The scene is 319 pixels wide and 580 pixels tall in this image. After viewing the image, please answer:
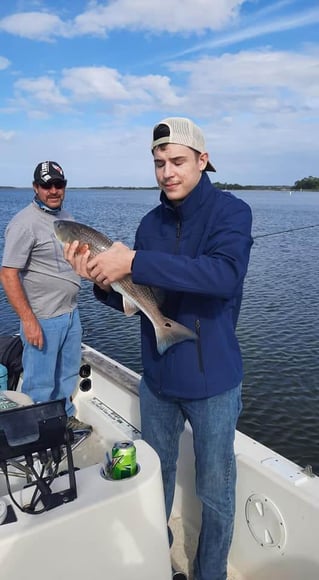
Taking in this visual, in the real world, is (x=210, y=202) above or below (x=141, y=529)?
above

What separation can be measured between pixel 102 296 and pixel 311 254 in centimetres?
2305

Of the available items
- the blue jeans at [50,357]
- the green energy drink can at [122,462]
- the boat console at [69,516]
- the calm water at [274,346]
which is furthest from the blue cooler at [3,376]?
the calm water at [274,346]

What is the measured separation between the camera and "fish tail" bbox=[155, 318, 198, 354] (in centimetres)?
268

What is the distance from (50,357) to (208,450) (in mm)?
2337

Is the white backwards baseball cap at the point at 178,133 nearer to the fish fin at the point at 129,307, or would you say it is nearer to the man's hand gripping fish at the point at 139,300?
the man's hand gripping fish at the point at 139,300

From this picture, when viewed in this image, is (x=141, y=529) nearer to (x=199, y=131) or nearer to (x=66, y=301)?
(x=199, y=131)

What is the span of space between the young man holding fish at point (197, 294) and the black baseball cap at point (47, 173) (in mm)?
1910

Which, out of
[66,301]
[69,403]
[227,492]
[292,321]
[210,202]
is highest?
[210,202]

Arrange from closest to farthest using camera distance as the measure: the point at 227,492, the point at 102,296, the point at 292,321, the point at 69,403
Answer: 1. the point at 227,492
2. the point at 102,296
3. the point at 69,403
4. the point at 292,321

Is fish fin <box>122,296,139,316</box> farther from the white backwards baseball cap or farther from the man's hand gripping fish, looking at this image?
the white backwards baseball cap

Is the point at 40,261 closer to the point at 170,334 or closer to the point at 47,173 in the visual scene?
the point at 47,173

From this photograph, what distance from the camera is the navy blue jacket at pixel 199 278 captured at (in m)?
2.43

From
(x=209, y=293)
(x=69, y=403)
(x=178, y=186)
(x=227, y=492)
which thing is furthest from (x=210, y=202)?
(x=69, y=403)

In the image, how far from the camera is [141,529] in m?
2.33
